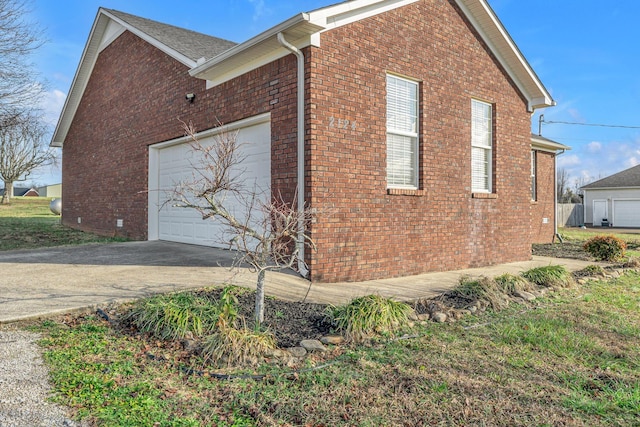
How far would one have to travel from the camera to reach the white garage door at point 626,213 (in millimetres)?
29719

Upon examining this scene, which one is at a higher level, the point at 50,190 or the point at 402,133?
the point at 50,190

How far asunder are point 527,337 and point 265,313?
2.77 m

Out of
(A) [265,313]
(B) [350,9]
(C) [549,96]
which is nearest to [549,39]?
(C) [549,96]

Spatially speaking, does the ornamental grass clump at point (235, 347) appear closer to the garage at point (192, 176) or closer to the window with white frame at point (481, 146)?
the garage at point (192, 176)

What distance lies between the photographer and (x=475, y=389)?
330 centimetres

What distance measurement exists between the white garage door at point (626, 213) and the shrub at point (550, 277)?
2775 cm

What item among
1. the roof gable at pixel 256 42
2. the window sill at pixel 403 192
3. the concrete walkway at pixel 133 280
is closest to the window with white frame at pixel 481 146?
the roof gable at pixel 256 42

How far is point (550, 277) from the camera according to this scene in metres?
7.25

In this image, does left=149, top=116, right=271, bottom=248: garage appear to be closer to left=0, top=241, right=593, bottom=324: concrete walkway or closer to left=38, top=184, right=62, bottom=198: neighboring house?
left=0, top=241, right=593, bottom=324: concrete walkway

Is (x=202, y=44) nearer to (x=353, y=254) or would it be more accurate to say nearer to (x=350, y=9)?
(x=350, y=9)

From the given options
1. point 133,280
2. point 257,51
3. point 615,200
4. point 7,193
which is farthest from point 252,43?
point 7,193

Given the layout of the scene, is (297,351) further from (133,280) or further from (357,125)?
(357,125)

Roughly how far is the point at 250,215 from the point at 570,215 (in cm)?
3180

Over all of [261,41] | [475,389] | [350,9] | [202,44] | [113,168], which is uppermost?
[202,44]
